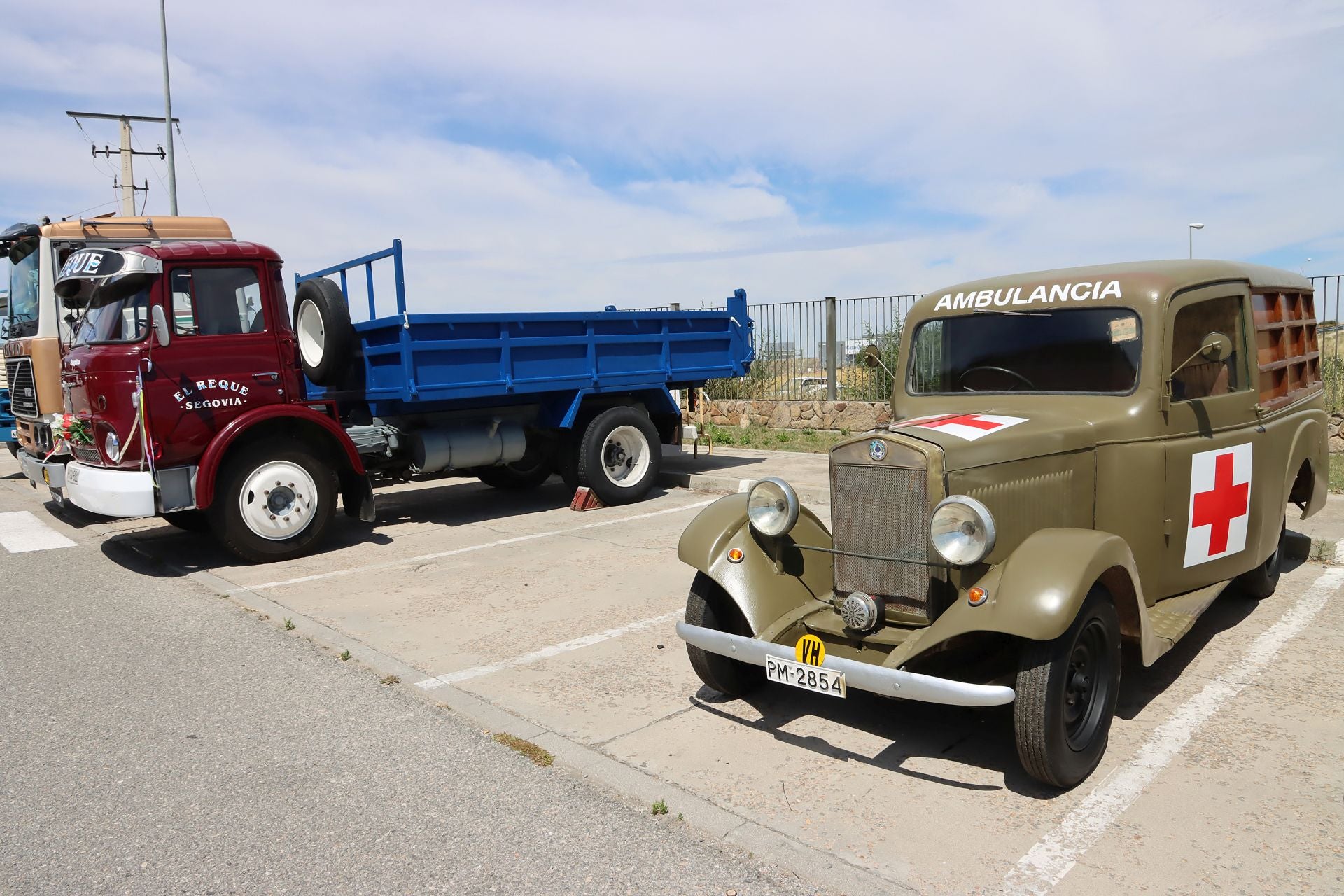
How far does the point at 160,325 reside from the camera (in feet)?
23.6

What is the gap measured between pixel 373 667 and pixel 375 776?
1337 mm

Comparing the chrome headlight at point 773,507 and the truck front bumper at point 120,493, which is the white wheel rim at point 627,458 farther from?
the chrome headlight at point 773,507

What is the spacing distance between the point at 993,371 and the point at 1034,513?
1.14 m

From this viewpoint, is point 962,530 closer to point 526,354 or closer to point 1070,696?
point 1070,696

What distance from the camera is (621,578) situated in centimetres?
668

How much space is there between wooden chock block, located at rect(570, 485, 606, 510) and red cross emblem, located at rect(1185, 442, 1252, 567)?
607cm

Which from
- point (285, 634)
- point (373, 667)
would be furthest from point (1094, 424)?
point (285, 634)

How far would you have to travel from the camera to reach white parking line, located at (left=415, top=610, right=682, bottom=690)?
15.7 feet

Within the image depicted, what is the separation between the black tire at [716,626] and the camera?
4.22 meters

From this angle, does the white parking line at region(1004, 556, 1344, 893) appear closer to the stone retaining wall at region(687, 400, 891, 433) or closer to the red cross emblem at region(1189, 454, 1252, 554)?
the red cross emblem at region(1189, 454, 1252, 554)

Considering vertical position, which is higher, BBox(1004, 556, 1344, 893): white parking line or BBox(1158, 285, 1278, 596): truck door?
BBox(1158, 285, 1278, 596): truck door

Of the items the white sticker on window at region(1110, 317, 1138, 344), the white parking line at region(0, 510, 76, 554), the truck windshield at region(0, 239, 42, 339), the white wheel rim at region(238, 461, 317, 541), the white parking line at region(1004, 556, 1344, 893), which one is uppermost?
the truck windshield at region(0, 239, 42, 339)

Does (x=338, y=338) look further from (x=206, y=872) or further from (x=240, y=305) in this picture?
(x=206, y=872)

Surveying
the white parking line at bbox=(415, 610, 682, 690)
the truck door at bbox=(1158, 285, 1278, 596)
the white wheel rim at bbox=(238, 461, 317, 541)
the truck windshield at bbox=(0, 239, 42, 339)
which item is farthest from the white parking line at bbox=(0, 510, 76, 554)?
the truck door at bbox=(1158, 285, 1278, 596)
